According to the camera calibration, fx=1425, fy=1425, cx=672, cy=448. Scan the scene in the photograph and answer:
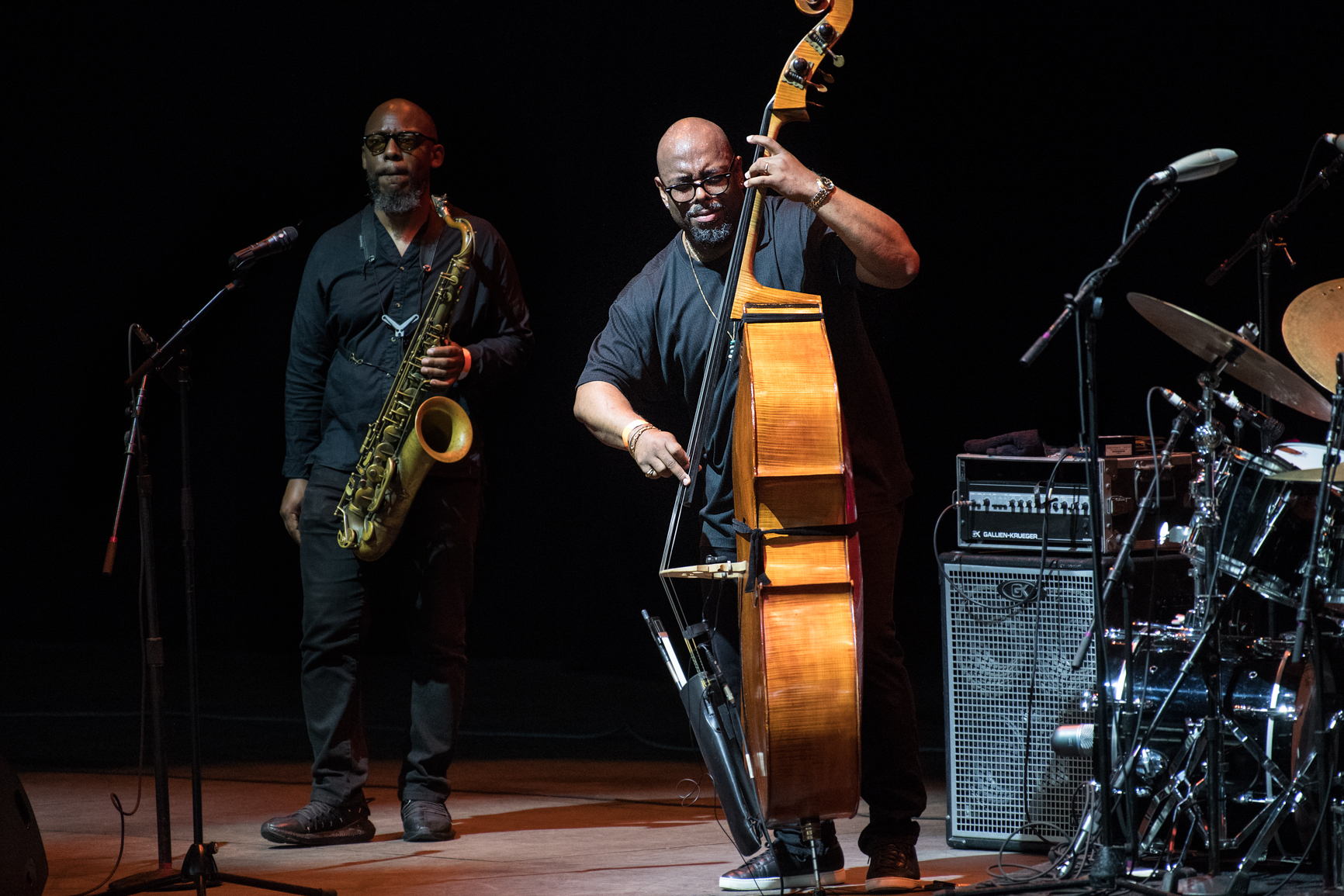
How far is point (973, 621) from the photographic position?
3.77 meters

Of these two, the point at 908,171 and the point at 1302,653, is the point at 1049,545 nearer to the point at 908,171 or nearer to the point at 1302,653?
the point at 1302,653

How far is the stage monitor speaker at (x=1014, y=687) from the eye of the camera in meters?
3.64

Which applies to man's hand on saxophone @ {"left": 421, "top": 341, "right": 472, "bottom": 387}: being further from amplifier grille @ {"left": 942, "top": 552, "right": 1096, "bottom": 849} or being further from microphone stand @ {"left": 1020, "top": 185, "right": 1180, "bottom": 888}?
microphone stand @ {"left": 1020, "top": 185, "right": 1180, "bottom": 888}

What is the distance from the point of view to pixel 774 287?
316 centimetres

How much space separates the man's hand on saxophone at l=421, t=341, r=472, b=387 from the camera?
3729 mm

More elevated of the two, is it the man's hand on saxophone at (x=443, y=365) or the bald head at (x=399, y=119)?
the bald head at (x=399, y=119)

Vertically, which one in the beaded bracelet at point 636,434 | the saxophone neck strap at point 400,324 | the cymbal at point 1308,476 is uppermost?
the saxophone neck strap at point 400,324

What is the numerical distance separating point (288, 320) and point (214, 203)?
24.6 inches

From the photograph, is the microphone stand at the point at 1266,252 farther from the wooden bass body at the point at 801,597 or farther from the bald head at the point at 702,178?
the wooden bass body at the point at 801,597

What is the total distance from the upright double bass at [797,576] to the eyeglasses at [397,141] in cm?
149

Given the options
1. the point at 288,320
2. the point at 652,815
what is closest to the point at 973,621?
the point at 652,815

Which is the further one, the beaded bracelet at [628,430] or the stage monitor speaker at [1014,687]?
the stage monitor speaker at [1014,687]

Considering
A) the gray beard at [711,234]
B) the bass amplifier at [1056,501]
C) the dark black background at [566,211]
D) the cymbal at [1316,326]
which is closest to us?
the gray beard at [711,234]

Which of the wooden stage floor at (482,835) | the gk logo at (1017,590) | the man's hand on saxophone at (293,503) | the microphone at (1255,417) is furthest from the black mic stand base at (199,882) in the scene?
the microphone at (1255,417)
